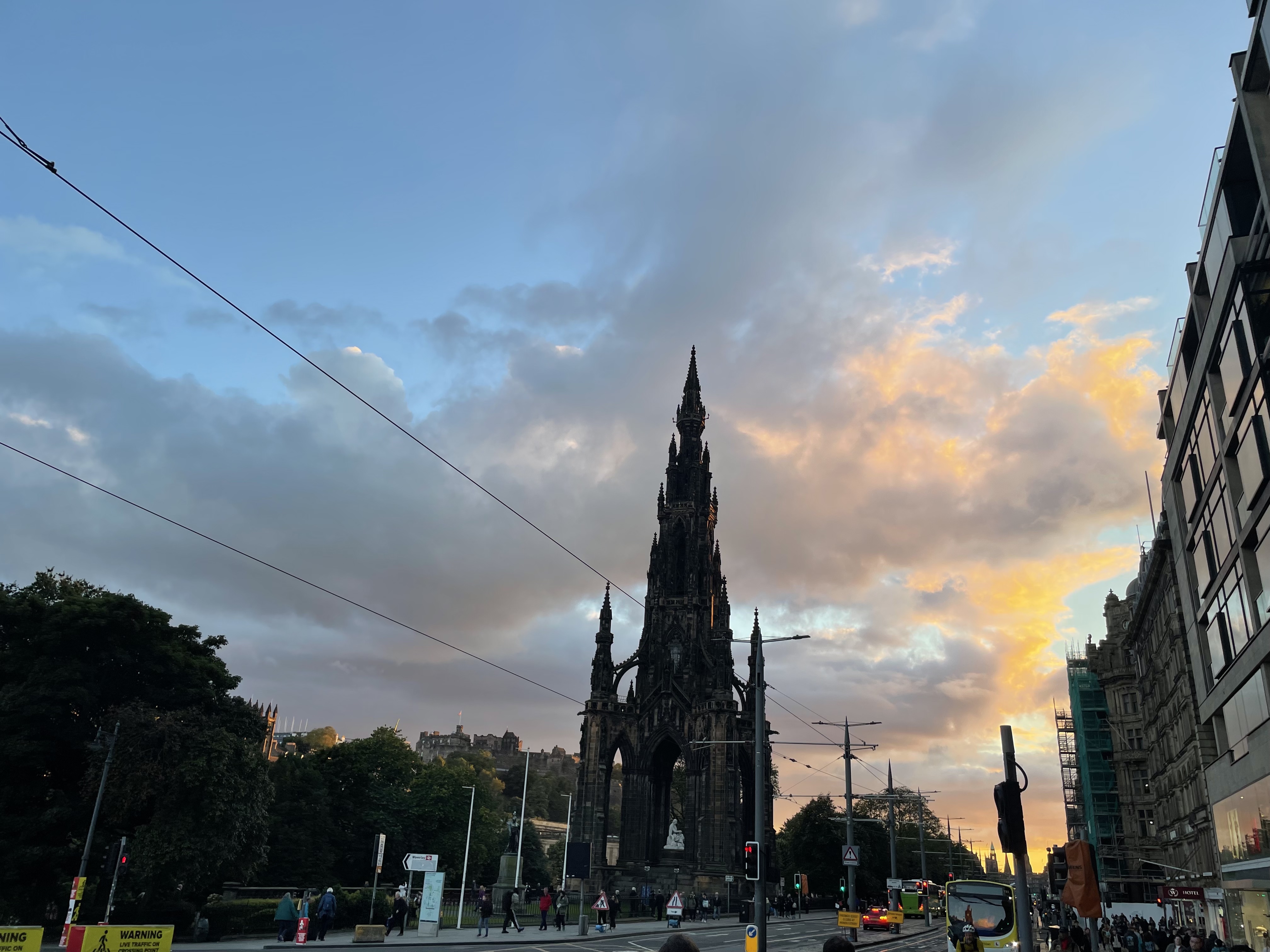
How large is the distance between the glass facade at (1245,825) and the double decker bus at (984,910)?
21.5 feet

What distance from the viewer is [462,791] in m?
74.8

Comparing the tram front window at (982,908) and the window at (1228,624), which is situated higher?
the window at (1228,624)

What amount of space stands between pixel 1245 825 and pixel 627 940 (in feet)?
69.6

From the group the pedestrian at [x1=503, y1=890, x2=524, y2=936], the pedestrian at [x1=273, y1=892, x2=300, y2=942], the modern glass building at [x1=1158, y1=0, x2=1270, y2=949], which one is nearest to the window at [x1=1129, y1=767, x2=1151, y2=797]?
the modern glass building at [x1=1158, y1=0, x2=1270, y2=949]

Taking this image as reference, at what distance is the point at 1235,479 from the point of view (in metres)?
23.6

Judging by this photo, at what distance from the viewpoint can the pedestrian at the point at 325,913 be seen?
2834cm

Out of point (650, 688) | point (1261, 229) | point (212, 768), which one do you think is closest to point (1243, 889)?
point (1261, 229)

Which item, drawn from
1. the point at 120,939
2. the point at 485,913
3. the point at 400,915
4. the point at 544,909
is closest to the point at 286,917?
the point at 400,915

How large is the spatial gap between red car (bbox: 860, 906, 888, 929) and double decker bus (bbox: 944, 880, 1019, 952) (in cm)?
2133

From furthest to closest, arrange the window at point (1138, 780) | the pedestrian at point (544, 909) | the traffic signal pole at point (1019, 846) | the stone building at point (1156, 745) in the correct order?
1. the window at point (1138, 780)
2. the stone building at point (1156, 745)
3. the pedestrian at point (544, 909)
4. the traffic signal pole at point (1019, 846)

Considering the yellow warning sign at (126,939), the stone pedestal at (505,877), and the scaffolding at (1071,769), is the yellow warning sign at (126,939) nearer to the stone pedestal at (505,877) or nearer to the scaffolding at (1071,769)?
the stone pedestal at (505,877)

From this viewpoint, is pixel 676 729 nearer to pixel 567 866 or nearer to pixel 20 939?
pixel 567 866

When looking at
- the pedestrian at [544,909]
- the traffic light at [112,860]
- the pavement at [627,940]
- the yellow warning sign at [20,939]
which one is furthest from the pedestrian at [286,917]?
the pedestrian at [544,909]

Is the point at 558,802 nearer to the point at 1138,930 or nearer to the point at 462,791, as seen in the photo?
the point at 462,791
